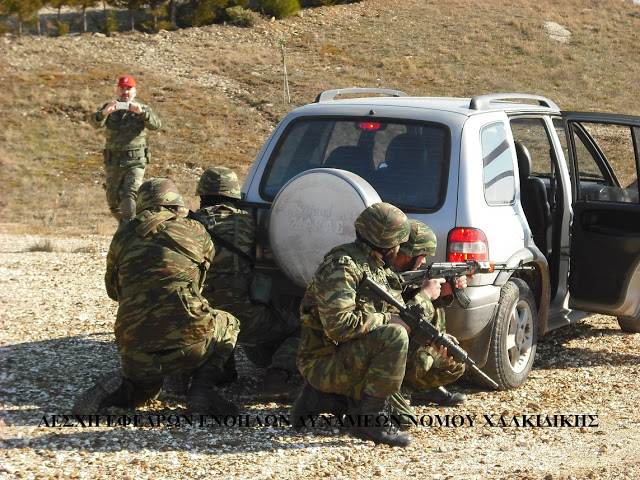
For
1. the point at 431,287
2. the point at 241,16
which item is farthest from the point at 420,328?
the point at 241,16

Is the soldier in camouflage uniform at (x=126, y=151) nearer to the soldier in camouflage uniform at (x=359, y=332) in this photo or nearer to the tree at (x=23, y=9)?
the soldier in camouflage uniform at (x=359, y=332)

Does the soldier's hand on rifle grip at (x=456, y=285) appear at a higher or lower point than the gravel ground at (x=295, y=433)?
higher

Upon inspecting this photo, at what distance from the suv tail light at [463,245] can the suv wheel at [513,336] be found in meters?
0.54

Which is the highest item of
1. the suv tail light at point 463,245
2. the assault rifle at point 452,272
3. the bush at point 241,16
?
the bush at point 241,16

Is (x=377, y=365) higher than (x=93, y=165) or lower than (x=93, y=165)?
higher

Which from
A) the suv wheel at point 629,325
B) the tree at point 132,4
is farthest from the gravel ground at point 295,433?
the tree at point 132,4

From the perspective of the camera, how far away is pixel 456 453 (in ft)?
14.9

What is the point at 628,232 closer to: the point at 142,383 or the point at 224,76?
the point at 142,383

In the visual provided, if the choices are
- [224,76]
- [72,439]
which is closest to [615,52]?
[224,76]

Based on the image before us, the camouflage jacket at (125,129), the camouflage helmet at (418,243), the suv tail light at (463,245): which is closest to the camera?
the camouflage helmet at (418,243)

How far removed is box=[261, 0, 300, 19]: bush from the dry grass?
460mm

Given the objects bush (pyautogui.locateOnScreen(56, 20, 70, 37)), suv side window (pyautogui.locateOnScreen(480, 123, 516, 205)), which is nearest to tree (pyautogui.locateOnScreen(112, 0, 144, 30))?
bush (pyautogui.locateOnScreen(56, 20, 70, 37))

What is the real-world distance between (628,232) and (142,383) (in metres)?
3.46

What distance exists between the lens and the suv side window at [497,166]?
5312mm
